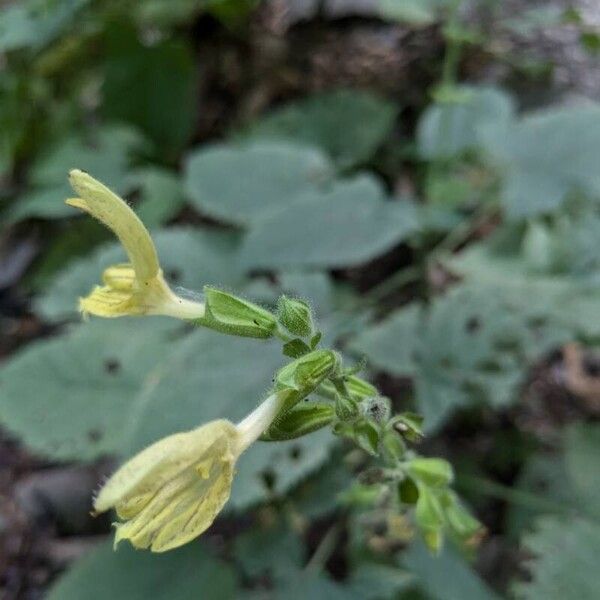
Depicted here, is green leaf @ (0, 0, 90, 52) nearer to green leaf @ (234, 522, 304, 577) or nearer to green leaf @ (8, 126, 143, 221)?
green leaf @ (8, 126, 143, 221)

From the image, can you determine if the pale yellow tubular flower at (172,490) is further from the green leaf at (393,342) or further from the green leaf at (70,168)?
the green leaf at (70,168)

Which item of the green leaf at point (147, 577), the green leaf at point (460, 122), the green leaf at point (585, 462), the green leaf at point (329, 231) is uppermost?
the green leaf at point (460, 122)

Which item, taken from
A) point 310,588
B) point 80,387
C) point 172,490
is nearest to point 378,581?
point 310,588

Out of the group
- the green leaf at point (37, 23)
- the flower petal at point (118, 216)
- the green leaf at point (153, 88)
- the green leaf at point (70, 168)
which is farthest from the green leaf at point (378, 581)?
the green leaf at point (153, 88)

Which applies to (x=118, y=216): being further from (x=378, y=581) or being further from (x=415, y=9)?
(x=415, y=9)

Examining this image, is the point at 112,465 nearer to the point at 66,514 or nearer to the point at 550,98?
the point at 66,514

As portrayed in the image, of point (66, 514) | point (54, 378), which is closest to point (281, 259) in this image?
point (54, 378)
